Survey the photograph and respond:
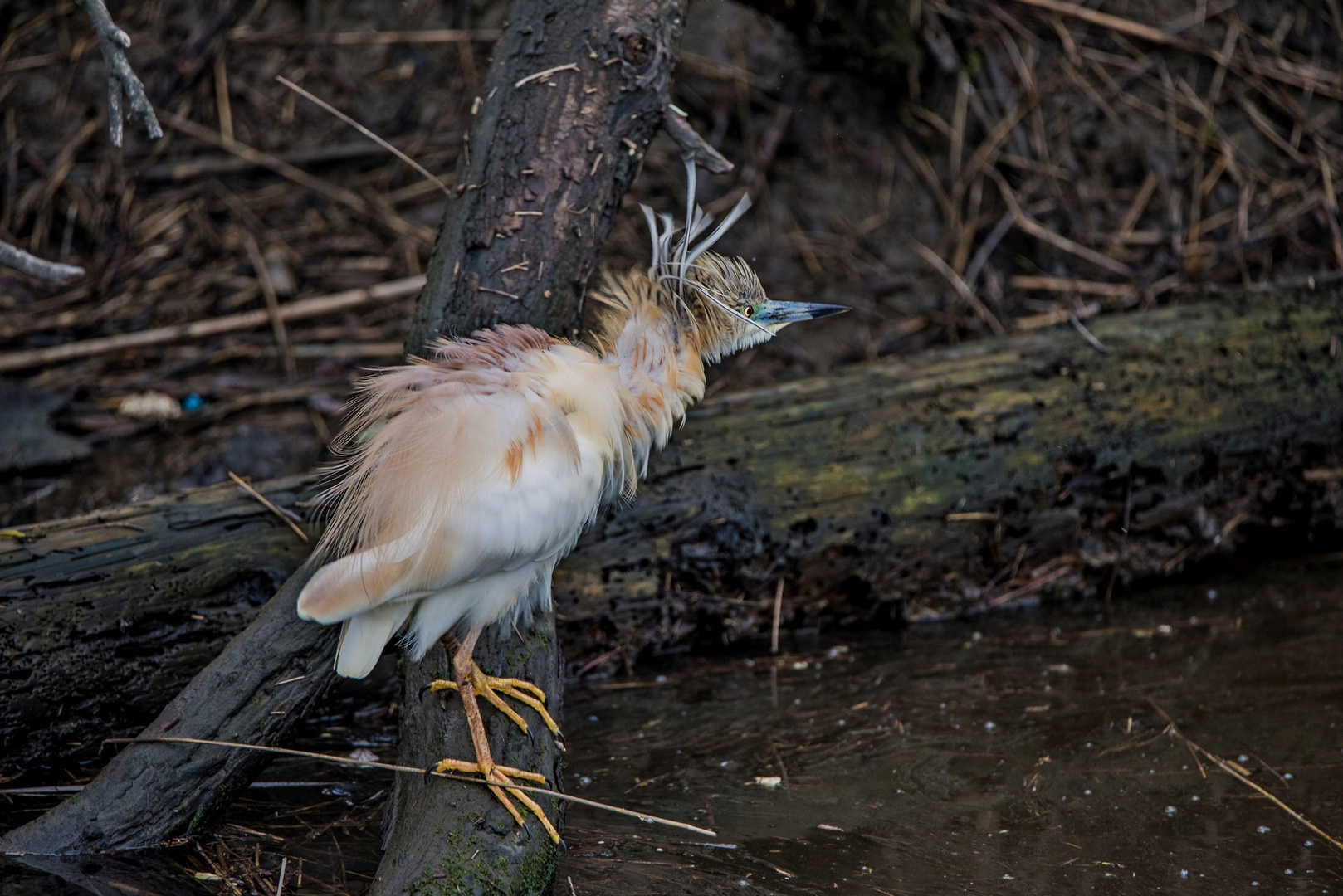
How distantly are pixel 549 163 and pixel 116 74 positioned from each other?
3.29 feet

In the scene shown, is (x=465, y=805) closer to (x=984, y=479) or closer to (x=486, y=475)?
(x=486, y=475)

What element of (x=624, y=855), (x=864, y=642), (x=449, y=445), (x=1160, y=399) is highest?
(x=449, y=445)

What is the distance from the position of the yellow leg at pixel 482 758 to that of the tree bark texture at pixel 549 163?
87cm

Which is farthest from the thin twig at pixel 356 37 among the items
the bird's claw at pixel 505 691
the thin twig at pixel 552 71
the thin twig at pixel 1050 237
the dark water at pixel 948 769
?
the bird's claw at pixel 505 691

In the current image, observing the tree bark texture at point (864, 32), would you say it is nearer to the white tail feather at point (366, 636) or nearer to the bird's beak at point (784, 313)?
the bird's beak at point (784, 313)

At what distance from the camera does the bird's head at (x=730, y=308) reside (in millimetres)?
2617

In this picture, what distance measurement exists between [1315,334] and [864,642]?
211 centimetres

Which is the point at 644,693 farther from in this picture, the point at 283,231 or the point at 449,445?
the point at 283,231

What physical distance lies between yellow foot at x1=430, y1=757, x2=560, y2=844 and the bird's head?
1.17m

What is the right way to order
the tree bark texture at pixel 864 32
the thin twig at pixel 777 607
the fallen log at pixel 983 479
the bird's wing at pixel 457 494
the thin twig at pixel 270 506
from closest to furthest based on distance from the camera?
1. the bird's wing at pixel 457 494
2. the thin twig at pixel 270 506
3. the fallen log at pixel 983 479
4. the thin twig at pixel 777 607
5. the tree bark texture at pixel 864 32

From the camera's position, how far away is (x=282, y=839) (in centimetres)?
249

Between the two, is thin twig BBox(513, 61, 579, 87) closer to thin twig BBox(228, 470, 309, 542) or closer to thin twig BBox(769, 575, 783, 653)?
thin twig BBox(228, 470, 309, 542)

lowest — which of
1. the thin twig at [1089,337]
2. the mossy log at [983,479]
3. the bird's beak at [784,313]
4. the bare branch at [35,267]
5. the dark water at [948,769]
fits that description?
the dark water at [948,769]

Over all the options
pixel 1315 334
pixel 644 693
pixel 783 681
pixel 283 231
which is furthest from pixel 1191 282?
pixel 283 231
